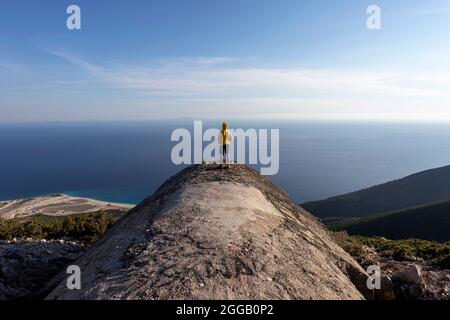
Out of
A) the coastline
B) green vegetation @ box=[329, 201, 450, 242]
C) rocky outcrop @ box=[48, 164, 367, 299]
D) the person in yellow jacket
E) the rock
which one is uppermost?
the person in yellow jacket

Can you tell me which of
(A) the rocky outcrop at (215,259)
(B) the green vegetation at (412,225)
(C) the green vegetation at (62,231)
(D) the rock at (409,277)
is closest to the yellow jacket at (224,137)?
(A) the rocky outcrop at (215,259)

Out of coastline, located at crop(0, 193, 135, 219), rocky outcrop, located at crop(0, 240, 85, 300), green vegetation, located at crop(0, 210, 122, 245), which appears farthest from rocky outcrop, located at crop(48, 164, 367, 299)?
coastline, located at crop(0, 193, 135, 219)

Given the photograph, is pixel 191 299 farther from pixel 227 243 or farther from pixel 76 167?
pixel 76 167

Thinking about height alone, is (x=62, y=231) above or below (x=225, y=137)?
below

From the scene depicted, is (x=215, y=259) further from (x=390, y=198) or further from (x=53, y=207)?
(x=390, y=198)

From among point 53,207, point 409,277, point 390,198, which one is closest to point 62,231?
point 409,277

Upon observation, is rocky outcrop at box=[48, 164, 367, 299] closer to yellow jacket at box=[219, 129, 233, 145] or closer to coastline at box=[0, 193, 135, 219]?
yellow jacket at box=[219, 129, 233, 145]

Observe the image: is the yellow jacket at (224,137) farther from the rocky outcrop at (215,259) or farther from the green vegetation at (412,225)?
the green vegetation at (412,225)
